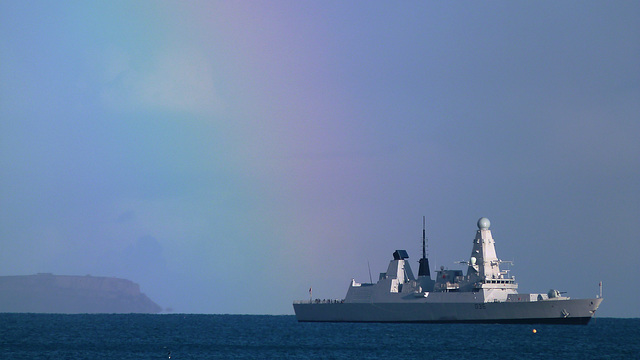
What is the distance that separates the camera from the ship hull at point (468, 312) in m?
81.1

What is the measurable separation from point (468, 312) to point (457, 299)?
1787 mm

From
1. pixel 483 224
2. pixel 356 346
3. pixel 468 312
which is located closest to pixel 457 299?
pixel 468 312

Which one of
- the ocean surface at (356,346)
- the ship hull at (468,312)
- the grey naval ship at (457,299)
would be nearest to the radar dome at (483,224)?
the grey naval ship at (457,299)

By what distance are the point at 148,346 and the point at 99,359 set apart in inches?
527

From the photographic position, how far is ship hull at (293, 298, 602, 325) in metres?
81.1

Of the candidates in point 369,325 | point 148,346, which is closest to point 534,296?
point 369,325

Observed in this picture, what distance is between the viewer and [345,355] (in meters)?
58.1

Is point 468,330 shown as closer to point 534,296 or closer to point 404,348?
point 534,296

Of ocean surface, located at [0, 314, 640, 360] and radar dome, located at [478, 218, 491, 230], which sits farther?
radar dome, located at [478, 218, 491, 230]

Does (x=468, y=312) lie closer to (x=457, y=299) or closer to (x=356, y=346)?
(x=457, y=299)

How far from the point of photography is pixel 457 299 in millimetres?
86125

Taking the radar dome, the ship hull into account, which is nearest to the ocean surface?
the ship hull

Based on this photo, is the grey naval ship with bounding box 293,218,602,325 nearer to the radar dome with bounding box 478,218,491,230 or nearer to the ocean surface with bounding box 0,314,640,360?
the radar dome with bounding box 478,218,491,230

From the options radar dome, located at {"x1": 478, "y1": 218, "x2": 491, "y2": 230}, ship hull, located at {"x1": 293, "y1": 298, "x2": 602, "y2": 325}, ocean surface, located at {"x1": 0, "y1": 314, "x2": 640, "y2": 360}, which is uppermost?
radar dome, located at {"x1": 478, "y1": 218, "x2": 491, "y2": 230}
